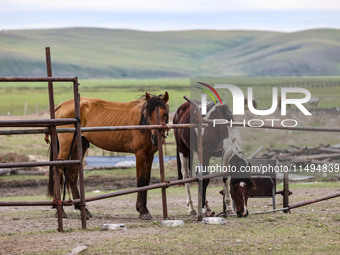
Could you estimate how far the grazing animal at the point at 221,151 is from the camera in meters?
9.36

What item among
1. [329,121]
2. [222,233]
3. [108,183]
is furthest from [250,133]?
[222,233]

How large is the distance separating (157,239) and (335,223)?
2.80m

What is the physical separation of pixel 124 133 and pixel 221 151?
1.69m

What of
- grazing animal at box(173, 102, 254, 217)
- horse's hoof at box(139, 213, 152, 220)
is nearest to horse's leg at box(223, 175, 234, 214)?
grazing animal at box(173, 102, 254, 217)

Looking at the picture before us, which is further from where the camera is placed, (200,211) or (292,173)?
(292,173)

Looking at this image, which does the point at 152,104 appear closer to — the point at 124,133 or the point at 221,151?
the point at 124,133

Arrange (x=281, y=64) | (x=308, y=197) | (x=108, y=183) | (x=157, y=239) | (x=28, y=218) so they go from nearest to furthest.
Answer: (x=157, y=239) < (x=28, y=218) < (x=308, y=197) < (x=108, y=183) < (x=281, y=64)

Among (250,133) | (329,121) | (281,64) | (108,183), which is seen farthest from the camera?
(281,64)

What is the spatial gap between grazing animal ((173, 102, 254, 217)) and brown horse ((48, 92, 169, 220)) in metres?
0.76

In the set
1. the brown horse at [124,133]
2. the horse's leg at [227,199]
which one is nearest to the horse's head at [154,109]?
the brown horse at [124,133]

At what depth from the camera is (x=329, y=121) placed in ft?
111

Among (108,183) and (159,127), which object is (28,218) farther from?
(108,183)

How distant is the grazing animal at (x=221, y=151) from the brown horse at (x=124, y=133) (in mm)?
761

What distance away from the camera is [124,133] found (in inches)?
424
